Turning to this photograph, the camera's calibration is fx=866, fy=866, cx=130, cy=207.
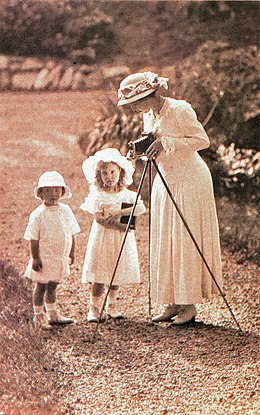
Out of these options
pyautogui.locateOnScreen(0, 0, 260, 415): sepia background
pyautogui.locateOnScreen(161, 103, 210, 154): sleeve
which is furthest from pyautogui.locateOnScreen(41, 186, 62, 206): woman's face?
pyautogui.locateOnScreen(161, 103, 210, 154): sleeve

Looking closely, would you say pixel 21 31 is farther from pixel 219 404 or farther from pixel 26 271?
pixel 219 404

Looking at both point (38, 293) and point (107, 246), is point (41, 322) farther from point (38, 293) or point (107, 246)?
point (107, 246)

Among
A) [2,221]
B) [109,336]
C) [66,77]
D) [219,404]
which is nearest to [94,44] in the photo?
[66,77]

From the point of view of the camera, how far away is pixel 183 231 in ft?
14.1

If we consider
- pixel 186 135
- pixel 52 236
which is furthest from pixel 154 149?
pixel 52 236

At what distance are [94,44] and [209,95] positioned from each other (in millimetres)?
803

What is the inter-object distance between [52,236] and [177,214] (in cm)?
63

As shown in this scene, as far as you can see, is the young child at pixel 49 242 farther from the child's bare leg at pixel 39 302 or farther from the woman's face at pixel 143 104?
the woman's face at pixel 143 104

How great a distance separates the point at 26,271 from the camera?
14.0 ft

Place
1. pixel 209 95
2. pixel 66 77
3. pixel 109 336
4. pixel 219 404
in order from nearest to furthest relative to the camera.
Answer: pixel 219 404 < pixel 109 336 < pixel 66 77 < pixel 209 95

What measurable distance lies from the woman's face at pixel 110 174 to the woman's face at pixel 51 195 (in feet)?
0.74

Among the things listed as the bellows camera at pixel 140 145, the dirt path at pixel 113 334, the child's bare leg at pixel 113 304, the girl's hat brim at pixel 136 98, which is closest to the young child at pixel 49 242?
the dirt path at pixel 113 334

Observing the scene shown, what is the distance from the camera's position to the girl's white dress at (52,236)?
420cm

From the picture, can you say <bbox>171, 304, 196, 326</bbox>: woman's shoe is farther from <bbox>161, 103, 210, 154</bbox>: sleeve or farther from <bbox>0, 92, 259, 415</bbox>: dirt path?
<bbox>161, 103, 210, 154</bbox>: sleeve
